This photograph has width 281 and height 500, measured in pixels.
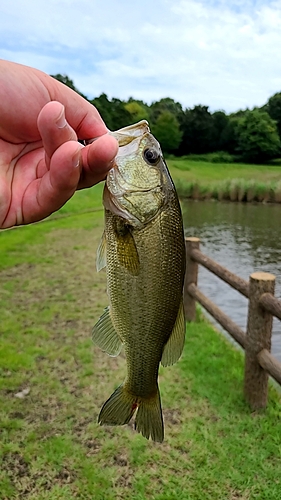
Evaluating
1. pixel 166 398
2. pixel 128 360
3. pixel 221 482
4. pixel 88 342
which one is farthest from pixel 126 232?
pixel 88 342

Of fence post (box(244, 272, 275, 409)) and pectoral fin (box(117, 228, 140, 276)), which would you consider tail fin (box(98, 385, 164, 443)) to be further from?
fence post (box(244, 272, 275, 409))

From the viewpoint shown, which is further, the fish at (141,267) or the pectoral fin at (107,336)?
the pectoral fin at (107,336)

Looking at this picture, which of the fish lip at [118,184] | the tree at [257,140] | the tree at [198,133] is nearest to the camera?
the fish lip at [118,184]

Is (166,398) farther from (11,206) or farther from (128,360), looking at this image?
(11,206)

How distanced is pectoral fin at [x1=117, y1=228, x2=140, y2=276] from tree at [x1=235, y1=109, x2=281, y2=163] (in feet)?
165

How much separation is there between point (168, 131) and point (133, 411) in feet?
158

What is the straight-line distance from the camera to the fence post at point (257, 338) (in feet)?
14.1

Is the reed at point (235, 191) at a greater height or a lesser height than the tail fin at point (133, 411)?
lesser

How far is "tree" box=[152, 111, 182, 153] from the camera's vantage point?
157 feet

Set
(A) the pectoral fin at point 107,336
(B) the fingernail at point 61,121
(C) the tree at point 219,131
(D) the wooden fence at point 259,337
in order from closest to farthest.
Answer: (B) the fingernail at point 61,121, (A) the pectoral fin at point 107,336, (D) the wooden fence at point 259,337, (C) the tree at point 219,131

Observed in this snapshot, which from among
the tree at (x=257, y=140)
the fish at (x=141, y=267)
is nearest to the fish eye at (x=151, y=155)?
the fish at (x=141, y=267)

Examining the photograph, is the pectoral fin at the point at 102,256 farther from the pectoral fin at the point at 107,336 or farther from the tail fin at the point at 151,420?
the tail fin at the point at 151,420

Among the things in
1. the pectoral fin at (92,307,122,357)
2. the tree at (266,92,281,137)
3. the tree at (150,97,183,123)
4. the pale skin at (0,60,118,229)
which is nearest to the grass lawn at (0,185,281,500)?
the pectoral fin at (92,307,122,357)

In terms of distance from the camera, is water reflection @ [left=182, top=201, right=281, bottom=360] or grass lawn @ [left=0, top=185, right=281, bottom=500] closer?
grass lawn @ [left=0, top=185, right=281, bottom=500]
